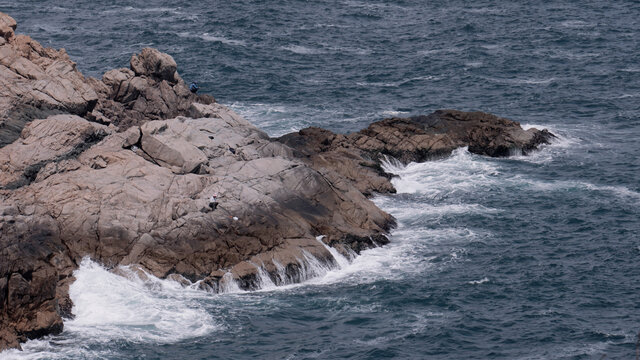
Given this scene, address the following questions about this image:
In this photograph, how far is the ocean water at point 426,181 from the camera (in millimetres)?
60531

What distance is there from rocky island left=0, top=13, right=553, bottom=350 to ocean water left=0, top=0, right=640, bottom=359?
1.78 metres

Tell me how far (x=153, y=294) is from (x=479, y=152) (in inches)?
1623

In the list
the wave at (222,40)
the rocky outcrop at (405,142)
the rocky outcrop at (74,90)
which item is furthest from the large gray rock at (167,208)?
the wave at (222,40)

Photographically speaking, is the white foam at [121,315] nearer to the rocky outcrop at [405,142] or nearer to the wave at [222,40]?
the rocky outcrop at [405,142]

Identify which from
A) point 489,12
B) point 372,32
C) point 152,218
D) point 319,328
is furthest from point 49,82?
point 489,12

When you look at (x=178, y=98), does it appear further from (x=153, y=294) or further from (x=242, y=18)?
(x=242, y=18)

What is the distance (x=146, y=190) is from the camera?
2753 inches

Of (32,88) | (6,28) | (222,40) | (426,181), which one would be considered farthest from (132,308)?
(222,40)

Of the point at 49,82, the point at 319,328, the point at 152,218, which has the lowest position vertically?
the point at 319,328

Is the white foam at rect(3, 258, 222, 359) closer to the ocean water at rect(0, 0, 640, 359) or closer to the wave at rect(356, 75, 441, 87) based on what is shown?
the ocean water at rect(0, 0, 640, 359)

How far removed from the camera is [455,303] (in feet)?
213

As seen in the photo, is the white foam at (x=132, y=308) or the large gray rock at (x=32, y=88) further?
the large gray rock at (x=32, y=88)

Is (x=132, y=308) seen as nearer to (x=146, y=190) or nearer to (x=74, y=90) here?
(x=146, y=190)

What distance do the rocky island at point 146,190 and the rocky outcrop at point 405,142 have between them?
0.28 metres
